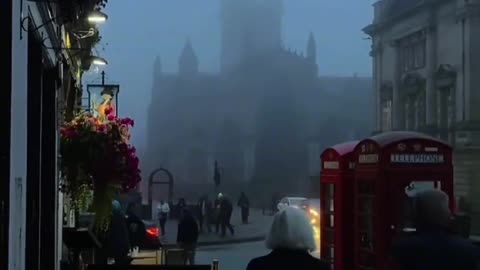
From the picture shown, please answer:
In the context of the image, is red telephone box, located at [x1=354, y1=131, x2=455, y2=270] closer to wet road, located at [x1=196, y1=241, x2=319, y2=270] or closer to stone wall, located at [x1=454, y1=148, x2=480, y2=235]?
wet road, located at [x1=196, y1=241, x2=319, y2=270]

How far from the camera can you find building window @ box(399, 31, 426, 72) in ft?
217

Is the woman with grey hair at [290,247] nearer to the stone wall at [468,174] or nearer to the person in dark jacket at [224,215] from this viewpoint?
the person in dark jacket at [224,215]

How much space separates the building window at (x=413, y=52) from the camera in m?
66.0

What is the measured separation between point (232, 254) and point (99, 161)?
55.2ft

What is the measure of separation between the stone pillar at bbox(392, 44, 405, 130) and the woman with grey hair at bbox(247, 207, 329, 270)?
6404 cm

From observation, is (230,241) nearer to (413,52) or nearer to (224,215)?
(224,215)

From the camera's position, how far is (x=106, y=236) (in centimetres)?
1198

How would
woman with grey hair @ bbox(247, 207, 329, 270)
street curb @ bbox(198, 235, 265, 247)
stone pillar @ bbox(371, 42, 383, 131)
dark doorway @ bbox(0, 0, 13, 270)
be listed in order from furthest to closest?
stone pillar @ bbox(371, 42, 383, 131) → street curb @ bbox(198, 235, 265, 247) → dark doorway @ bbox(0, 0, 13, 270) → woman with grey hair @ bbox(247, 207, 329, 270)

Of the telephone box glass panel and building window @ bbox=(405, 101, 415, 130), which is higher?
building window @ bbox=(405, 101, 415, 130)

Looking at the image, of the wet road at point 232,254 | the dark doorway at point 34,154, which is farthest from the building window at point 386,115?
the dark doorway at point 34,154

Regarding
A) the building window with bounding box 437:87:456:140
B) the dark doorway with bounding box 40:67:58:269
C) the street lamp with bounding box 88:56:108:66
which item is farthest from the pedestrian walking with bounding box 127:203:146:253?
the building window with bounding box 437:87:456:140

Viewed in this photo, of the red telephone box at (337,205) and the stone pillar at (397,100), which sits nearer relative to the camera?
the red telephone box at (337,205)

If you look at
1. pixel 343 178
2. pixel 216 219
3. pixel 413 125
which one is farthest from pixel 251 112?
pixel 343 178

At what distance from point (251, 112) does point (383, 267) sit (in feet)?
263
